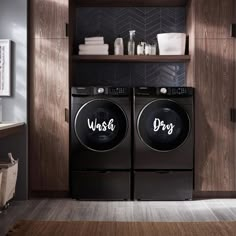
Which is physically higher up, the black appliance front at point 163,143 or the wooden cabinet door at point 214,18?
the wooden cabinet door at point 214,18

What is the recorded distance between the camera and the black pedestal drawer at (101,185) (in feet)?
13.5

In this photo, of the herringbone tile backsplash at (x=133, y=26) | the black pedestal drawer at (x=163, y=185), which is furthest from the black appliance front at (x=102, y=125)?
the herringbone tile backsplash at (x=133, y=26)

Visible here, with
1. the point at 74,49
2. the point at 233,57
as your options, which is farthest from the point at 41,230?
the point at 74,49

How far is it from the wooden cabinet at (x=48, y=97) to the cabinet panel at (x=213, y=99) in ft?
4.18

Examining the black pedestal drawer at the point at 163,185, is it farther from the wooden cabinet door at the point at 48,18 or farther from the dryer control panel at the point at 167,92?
the wooden cabinet door at the point at 48,18

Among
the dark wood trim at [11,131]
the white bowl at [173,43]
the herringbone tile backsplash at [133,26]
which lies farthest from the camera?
the herringbone tile backsplash at [133,26]

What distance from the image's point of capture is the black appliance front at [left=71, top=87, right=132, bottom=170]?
405 cm

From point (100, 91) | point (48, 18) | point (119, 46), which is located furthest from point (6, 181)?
point (119, 46)

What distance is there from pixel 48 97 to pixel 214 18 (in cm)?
176

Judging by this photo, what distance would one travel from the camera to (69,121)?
Answer: 4.14m

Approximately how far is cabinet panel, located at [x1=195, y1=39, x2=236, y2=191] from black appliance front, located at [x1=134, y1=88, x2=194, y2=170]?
4.5 inches

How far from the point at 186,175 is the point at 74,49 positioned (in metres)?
1.79

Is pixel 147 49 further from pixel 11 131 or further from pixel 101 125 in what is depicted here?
pixel 11 131

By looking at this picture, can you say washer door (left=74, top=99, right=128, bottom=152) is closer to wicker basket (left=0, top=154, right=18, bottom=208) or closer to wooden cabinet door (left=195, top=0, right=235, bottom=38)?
wicker basket (left=0, top=154, right=18, bottom=208)
